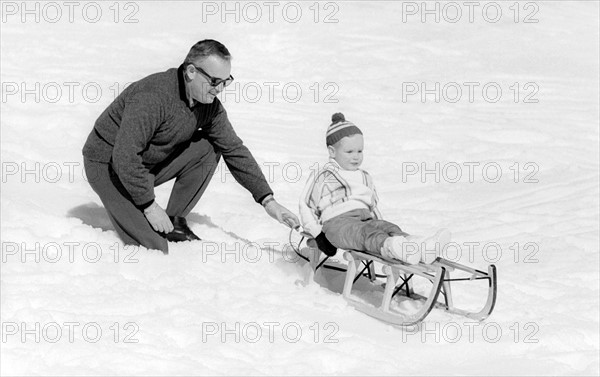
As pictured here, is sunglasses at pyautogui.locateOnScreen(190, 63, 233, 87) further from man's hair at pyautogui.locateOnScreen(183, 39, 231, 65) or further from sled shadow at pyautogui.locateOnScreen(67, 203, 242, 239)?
sled shadow at pyautogui.locateOnScreen(67, 203, 242, 239)

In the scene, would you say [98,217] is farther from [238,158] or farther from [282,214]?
[282,214]

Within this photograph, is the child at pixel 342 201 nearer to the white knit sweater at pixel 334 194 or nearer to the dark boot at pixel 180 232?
the white knit sweater at pixel 334 194

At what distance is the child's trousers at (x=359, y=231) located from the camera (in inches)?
177

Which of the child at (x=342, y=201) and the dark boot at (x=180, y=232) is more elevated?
the child at (x=342, y=201)

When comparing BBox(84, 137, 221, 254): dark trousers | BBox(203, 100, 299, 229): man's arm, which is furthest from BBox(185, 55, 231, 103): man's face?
BBox(84, 137, 221, 254): dark trousers

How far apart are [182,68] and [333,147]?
0.91 meters

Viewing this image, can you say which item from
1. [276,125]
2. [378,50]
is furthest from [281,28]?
[276,125]

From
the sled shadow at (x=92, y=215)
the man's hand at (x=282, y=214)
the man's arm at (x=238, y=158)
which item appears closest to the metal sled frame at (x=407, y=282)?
the man's hand at (x=282, y=214)

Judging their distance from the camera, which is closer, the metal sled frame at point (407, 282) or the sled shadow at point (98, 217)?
the metal sled frame at point (407, 282)

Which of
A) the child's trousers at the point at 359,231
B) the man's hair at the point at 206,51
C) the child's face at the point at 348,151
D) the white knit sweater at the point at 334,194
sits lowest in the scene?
the child's trousers at the point at 359,231

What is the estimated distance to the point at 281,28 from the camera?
1309cm

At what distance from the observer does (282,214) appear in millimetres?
5109

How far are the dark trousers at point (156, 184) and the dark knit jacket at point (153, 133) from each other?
7cm

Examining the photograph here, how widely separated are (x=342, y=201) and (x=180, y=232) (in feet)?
3.79
